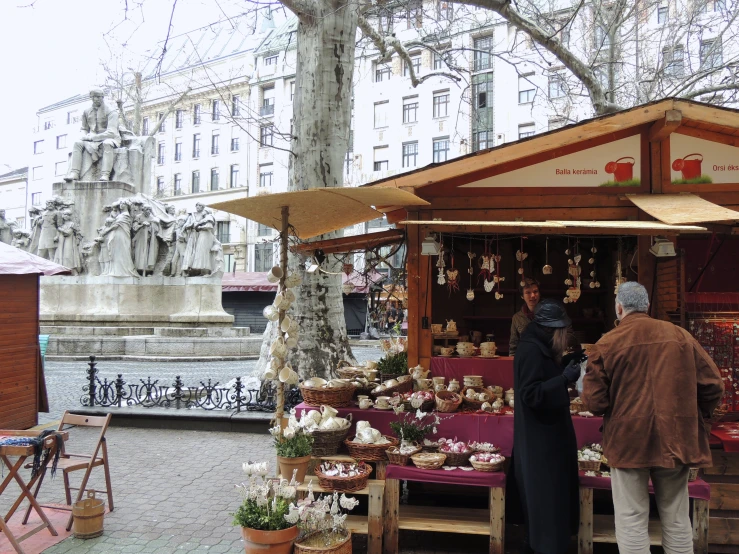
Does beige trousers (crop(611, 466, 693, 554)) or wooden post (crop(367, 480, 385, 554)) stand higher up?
beige trousers (crop(611, 466, 693, 554))

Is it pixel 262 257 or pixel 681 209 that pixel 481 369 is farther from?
pixel 262 257

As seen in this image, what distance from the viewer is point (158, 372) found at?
14.8 metres

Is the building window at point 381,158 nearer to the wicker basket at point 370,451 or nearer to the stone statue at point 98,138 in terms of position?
the stone statue at point 98,138

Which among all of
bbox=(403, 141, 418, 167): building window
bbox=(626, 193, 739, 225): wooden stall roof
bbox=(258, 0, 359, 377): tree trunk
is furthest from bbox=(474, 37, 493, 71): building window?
bbox=(626, 193, 739, 225): wooden stall roof

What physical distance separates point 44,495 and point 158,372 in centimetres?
837

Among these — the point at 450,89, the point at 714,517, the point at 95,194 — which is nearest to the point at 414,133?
the point at 450,89

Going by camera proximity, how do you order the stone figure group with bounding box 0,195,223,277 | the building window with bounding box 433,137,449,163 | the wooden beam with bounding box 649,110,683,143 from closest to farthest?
the wooden beam with bounding box 649,110,683,143, the stone figure group with bounding box 0,195,223,277, the building window with bounding box 433,137,449,163

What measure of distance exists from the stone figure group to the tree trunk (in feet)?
31.0

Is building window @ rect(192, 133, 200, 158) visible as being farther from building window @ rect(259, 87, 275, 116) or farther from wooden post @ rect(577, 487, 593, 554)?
wooden post @ rect(577, 487, 593, 554)

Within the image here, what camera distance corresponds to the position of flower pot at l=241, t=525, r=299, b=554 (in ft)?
14.1

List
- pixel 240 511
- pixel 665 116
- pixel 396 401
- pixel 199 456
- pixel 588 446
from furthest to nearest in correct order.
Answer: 1. pixel 199 456
2. pixel 665 116
3. pixel 396 401
4. pixel 588 446
5. pixel 240 511

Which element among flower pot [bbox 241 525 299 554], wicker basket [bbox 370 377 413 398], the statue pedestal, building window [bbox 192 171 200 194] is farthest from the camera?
building window [bbox 192 171 200 194]

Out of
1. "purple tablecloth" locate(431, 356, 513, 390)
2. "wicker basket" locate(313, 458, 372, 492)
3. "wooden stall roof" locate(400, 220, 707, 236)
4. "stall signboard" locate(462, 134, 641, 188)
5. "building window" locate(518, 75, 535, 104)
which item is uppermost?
"building window" locate(518, 75, 535, 104)

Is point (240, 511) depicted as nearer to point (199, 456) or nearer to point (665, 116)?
point (199, 456)
